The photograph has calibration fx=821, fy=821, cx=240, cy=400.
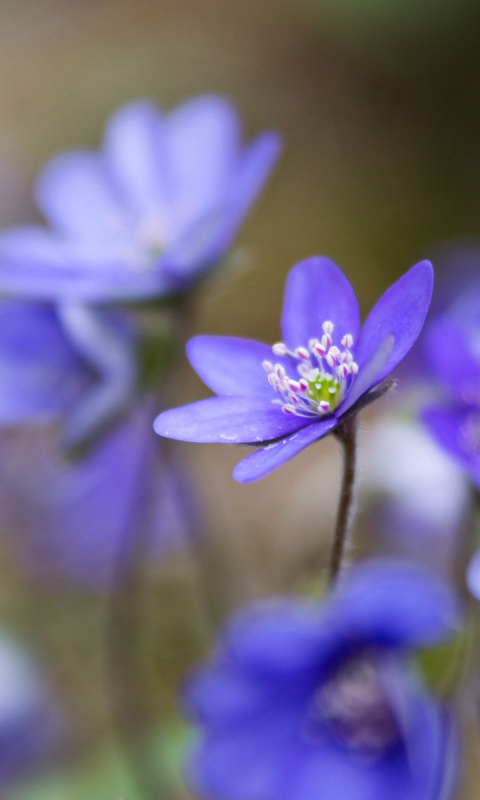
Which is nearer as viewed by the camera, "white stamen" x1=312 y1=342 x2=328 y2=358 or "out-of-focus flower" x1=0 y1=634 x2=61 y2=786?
"white stamen" x1=312 y1=342 x2=328 y2=358

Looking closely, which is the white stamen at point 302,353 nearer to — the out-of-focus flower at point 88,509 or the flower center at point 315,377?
the flower center at point 315,377

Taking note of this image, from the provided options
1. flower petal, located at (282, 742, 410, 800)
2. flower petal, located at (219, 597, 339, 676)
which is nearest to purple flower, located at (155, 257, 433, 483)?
flower petal, located at (219, 597, 339, 676)

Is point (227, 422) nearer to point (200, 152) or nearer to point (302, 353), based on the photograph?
point (302, 353)

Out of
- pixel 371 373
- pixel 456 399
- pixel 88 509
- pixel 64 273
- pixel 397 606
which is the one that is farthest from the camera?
pixel 88 509

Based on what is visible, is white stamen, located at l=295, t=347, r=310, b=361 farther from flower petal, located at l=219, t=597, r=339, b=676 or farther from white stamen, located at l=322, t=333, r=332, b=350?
flower petal, located at l=219, t=597, r=339, b=676

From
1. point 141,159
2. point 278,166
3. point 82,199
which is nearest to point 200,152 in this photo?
point 141,159

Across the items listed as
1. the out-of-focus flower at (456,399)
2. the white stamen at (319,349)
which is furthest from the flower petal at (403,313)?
the out-of-focus flower at (456,399)
